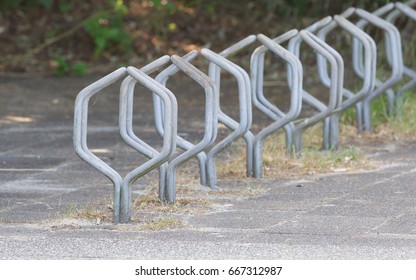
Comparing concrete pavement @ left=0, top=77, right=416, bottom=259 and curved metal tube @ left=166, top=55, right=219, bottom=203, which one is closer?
concrete pavement @ left=0, top=77, right=416, bottom=259

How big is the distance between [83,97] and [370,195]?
82.6 inches

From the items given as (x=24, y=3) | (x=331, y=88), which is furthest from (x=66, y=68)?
(x=331, y=88)

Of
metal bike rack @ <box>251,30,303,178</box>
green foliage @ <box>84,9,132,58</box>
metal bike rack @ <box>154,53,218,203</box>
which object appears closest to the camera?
metal bike rack @ <box>154,53,218,203</box>

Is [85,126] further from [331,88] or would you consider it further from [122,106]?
[331,88]

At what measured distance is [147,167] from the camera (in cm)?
650

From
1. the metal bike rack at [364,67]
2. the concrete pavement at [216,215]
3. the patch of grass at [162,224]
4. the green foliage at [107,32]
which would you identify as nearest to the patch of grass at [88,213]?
the concrete pavement at [216,215]

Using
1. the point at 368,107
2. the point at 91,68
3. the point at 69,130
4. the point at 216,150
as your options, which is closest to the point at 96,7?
the point at 91,68

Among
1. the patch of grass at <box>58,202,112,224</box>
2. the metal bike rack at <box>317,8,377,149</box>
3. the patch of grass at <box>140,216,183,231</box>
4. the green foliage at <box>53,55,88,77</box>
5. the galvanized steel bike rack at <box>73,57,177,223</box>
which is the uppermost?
the green foliage at <box>53,55,88,77</box>

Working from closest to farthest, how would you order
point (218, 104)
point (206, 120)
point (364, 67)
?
point (206, 120)
point (218, 104)
point (364, 67)

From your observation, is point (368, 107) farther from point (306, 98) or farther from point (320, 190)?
point (320, 190)

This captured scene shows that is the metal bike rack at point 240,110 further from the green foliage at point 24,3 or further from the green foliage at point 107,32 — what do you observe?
the green foliage at point 24,3

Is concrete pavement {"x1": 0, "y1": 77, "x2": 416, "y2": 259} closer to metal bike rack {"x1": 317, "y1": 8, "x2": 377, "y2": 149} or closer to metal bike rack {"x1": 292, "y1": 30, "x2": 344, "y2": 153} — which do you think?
metal bike rack {"x1": 317, "y1": 8, "x2": 377, "y2": 149}

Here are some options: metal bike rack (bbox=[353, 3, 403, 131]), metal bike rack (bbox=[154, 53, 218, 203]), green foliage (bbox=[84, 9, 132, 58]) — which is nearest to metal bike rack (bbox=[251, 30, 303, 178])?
metal bike rack (bbox=[154, 53, 218, 203])

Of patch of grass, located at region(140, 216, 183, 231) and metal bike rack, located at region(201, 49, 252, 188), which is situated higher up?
metal bike rack, located at region(201, 49, 252, 188)
